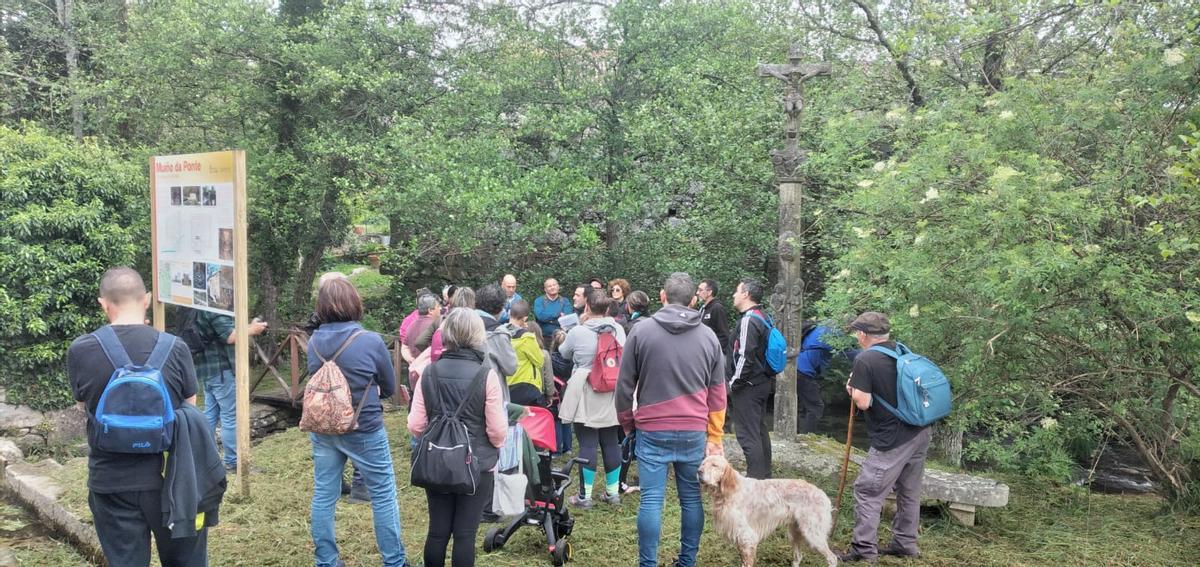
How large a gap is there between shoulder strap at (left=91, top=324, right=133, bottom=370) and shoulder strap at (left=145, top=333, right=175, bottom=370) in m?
0.08

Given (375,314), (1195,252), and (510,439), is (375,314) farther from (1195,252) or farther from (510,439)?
(1195,252)

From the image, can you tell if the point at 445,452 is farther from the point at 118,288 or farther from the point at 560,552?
the point at 118,288

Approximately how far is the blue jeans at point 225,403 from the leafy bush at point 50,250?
366 cm

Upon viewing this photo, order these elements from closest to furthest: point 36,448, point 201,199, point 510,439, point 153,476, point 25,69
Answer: point 153,476, point 510,439, point 201,199, point 36,448, point 25,69

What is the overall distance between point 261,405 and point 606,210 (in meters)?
5.16

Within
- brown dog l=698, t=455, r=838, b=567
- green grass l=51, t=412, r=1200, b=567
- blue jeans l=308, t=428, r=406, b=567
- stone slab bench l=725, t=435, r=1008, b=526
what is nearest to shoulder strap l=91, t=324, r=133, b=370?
blue jeans l=308, t=428, r=406, b=567

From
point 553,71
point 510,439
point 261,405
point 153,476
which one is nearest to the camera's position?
point 153,476

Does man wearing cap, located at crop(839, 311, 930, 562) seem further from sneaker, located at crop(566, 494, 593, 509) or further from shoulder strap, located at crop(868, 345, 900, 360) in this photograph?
sneaker, located at crop(566, 494, 593, 509)

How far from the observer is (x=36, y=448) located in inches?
321

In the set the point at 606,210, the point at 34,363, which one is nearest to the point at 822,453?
the point at 606,210

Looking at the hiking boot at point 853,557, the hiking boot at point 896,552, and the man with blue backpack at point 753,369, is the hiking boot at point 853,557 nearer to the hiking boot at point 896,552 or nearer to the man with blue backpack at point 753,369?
the hiking boot at point 896,552

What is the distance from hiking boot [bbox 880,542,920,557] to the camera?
4765mm

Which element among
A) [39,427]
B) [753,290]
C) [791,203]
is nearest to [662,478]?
[753,290]

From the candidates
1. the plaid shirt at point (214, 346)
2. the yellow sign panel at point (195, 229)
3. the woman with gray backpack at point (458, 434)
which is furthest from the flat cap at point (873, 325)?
the plaid shirt at point (214, 346)
